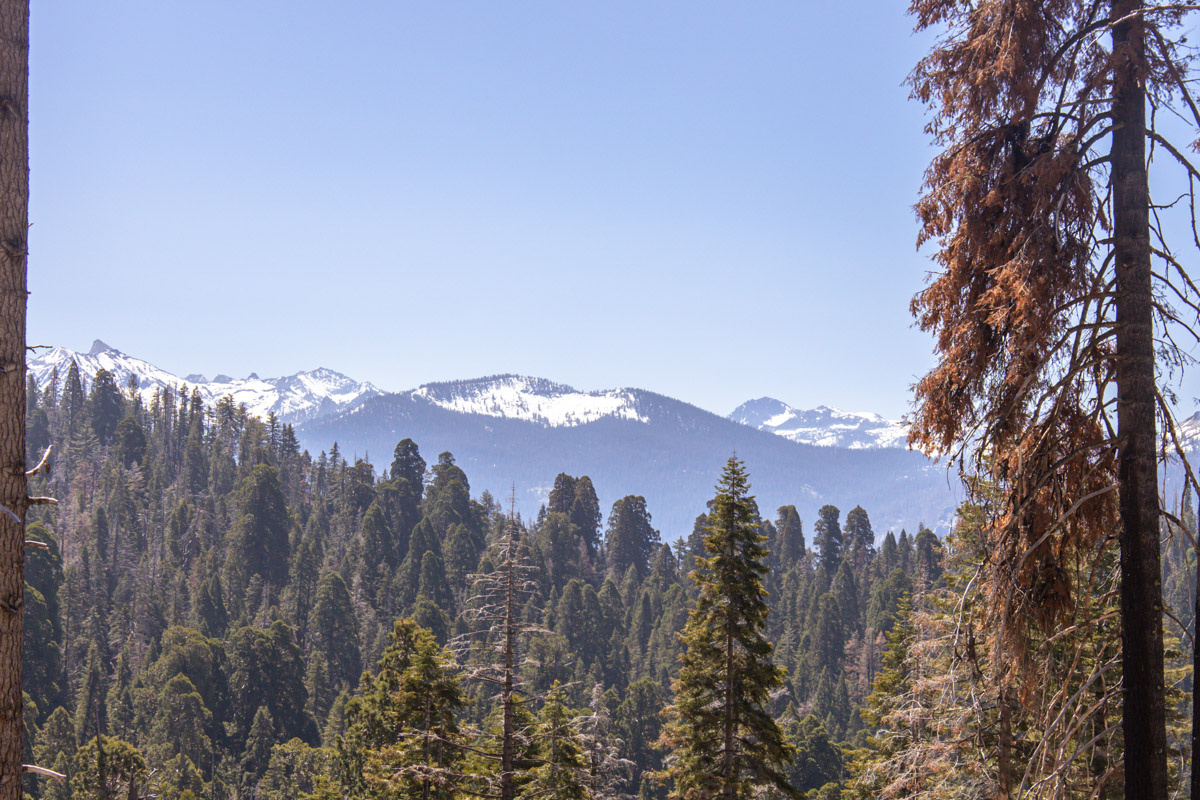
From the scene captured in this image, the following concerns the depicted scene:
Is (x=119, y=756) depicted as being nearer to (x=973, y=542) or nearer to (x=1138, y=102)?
(x=973, y=542)

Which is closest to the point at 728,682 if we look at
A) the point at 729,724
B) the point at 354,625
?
the point at 729,724

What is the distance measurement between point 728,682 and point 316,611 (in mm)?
71447

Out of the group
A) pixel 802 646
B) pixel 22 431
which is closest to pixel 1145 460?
pixel 22 431

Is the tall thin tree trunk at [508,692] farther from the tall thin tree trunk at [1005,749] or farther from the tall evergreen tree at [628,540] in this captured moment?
the tall evergreen tree at [628,540]

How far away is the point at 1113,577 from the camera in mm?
7133

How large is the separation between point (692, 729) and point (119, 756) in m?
33.6

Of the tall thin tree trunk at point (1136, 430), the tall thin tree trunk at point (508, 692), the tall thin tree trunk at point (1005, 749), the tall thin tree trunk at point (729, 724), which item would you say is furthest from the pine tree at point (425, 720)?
the tall thin tree trunk at point (1136, 430)

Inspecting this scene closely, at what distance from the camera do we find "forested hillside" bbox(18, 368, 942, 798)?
5431cm

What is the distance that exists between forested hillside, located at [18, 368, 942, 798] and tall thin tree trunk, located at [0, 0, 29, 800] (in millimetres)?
12993

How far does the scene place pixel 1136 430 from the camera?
21.1 feet

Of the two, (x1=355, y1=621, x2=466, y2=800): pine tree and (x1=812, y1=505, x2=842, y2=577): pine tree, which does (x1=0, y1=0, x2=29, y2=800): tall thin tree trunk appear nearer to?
(x1=355, y1=621, x2=466, y2=800): pine tree

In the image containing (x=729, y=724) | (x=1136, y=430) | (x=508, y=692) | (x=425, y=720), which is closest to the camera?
(x=1136, y=430)

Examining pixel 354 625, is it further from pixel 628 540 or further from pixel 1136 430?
pixel 1136 430

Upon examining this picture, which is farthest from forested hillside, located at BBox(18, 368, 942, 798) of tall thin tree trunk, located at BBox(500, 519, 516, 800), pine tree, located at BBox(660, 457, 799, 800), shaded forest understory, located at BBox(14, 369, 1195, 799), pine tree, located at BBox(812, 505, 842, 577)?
pine tree, located at BBox(660, 457, 799, 800)
